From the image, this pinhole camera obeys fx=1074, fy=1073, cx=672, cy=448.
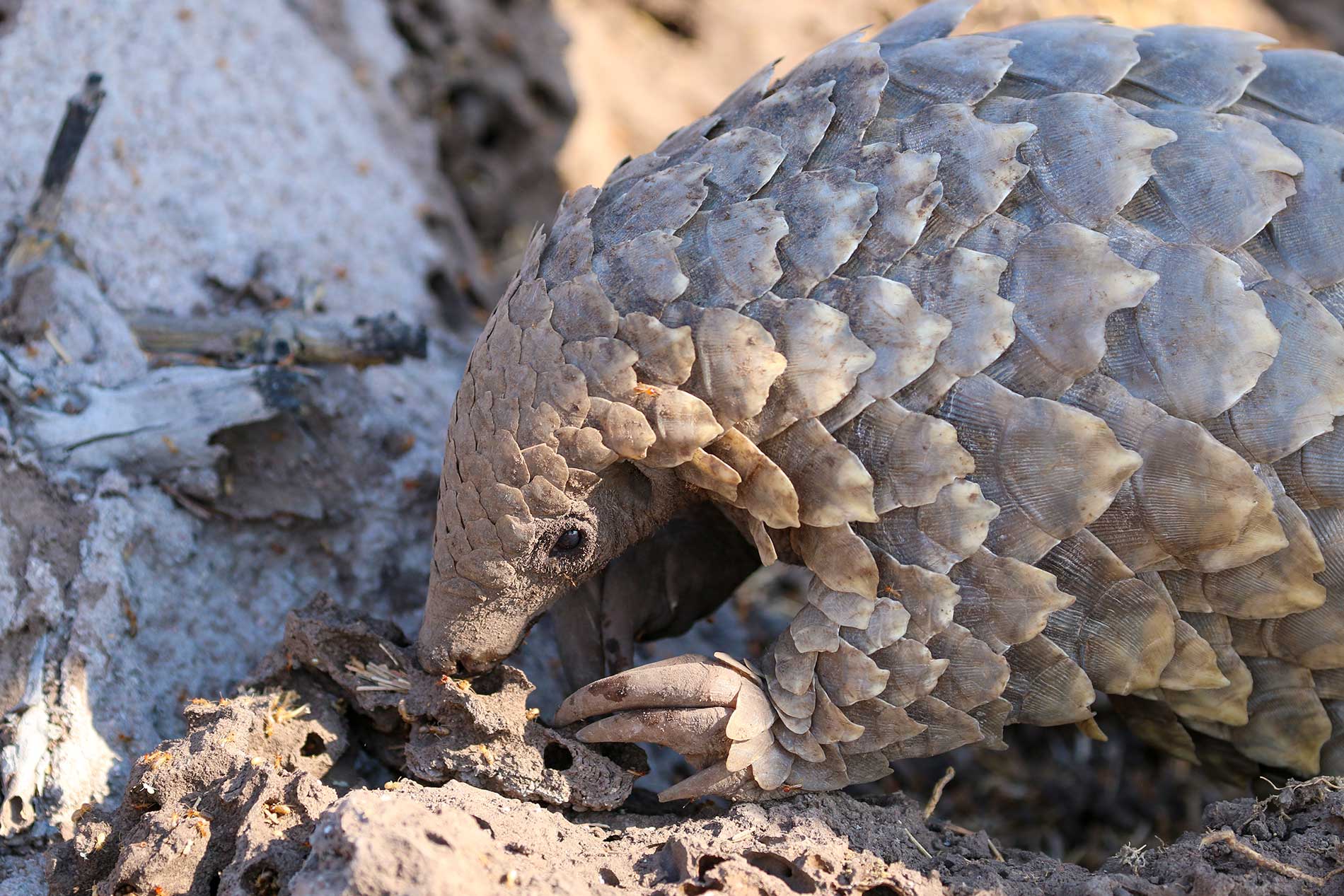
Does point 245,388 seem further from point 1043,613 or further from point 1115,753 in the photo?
point 1115,753

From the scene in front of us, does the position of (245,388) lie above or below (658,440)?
above

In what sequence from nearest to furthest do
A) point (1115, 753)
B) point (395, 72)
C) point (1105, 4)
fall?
point (1115, 753)
point (395, 72)
point (1105, 4)

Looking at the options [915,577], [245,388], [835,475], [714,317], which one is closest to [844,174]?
[714,317]

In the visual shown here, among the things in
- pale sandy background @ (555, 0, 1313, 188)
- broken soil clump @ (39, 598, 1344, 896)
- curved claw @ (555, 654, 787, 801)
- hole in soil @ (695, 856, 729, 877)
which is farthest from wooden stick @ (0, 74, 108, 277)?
hole in soil @ (695, 856, 729, 877)

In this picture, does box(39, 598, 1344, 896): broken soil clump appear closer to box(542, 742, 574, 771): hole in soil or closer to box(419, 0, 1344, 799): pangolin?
box(542, 742, 574, 771): hole in soil

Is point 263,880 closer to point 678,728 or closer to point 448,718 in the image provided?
point 448,718

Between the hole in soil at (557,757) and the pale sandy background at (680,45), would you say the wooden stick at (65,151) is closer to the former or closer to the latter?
the hole in soil at (557,757)
